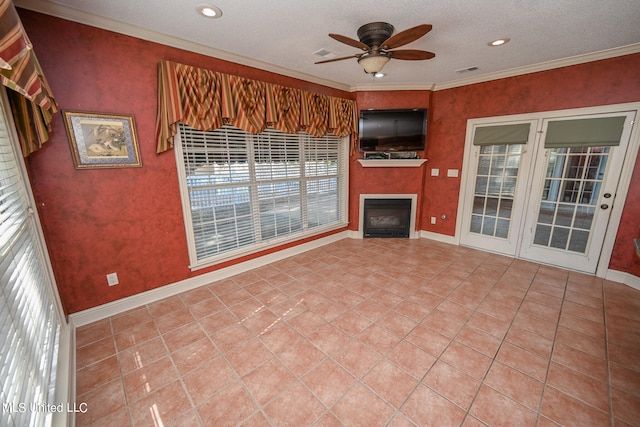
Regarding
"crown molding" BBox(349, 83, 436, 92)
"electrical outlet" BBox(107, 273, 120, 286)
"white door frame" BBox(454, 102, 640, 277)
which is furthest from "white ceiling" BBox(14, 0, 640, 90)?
"electrical outlet" BBox(107, 273, 120, 286)

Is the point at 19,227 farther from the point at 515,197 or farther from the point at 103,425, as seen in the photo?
the point at 515,197

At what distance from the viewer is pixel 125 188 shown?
2391mm

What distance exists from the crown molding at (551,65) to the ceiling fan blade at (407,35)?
7.77ft

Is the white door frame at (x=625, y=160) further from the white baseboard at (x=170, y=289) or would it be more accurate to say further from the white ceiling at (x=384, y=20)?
the white baseboard at (x=170, y=289)

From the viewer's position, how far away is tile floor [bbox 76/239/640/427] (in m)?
1.55

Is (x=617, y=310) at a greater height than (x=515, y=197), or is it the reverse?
(x=515, y=197)

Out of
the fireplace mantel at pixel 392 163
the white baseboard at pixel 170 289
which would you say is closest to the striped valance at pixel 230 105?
the fireplace mantel at pixel 392 163

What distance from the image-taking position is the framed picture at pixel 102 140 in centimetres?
Result: 210

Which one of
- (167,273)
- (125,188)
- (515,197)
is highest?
(125,188)

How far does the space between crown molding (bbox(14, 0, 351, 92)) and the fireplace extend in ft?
8.22

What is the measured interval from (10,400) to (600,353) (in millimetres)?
3421

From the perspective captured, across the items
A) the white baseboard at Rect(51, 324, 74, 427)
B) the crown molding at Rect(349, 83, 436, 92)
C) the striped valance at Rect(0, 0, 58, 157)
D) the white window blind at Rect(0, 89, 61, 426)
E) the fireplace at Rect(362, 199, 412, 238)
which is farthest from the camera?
the fireplace at Rect(362, 199, 412, 238)

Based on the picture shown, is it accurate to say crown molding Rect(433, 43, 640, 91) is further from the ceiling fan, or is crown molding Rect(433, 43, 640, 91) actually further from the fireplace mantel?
the ceiling fan

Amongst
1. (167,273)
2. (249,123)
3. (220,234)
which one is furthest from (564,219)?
(167,273)
